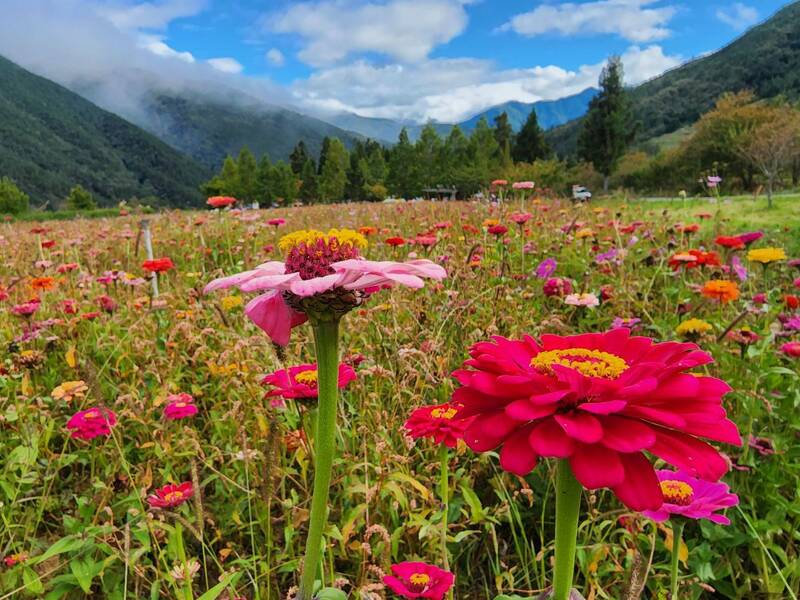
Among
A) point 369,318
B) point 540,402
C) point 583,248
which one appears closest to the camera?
point 540,402

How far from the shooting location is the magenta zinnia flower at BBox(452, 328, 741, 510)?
0.52 m

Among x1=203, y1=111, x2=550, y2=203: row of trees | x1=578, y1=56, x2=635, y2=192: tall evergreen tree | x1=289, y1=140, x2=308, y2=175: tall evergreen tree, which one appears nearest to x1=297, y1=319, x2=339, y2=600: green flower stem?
x1=203, y1=111, x2=550, y2=203: row of trees

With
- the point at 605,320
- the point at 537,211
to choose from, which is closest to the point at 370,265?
the point at 605,320

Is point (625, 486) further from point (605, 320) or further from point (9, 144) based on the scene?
point (9, 144)

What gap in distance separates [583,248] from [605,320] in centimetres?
137

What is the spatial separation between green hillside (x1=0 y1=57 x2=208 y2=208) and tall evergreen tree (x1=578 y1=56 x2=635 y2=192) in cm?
8629

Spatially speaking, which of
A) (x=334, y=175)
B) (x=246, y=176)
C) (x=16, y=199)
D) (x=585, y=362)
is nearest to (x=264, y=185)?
(x=246, y=176)

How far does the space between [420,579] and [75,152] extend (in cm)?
15507

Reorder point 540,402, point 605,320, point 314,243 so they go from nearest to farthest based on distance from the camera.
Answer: point 540,402, point 314,243, point 605,320

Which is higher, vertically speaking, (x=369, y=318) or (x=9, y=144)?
(x=9, y=144)

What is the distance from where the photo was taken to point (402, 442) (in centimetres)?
179

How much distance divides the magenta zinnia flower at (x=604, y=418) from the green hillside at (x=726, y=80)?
8884 centimetres

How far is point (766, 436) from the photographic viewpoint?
1675 millimetres

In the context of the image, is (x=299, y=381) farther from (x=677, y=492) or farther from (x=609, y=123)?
(x=609, y=123)
